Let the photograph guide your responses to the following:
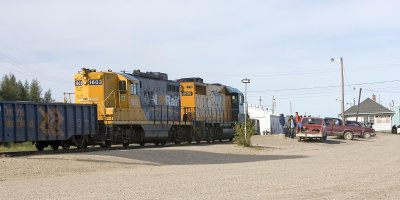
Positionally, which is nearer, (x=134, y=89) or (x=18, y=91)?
(x=134, y=89)

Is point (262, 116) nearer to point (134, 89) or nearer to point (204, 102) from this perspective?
point (204, 102)

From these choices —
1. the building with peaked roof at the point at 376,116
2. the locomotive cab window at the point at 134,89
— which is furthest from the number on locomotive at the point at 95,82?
the building with peaked roof at the point at 376,116

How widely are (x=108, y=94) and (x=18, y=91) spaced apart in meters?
38.7

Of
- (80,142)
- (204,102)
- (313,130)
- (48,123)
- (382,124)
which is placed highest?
(204,102)

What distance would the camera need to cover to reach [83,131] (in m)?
24.7

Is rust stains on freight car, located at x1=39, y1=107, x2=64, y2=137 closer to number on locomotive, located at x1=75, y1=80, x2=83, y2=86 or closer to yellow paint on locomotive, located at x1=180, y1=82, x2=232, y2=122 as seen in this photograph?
number on locomotive, located at x1=75, y1=80, x2=83, y2=86

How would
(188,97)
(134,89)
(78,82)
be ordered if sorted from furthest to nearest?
(188,97), (134,89), (78,82)

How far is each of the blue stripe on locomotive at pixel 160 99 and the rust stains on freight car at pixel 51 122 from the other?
20.9 feet

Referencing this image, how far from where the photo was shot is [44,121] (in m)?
22.4

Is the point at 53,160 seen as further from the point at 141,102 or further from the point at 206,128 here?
the point at 206,128

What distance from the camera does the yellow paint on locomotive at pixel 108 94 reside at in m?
26.6

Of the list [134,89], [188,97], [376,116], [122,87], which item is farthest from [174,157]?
[376,116]

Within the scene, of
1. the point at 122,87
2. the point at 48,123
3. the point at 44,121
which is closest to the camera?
the point at 44,121

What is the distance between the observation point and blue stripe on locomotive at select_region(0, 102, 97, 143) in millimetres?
20625
